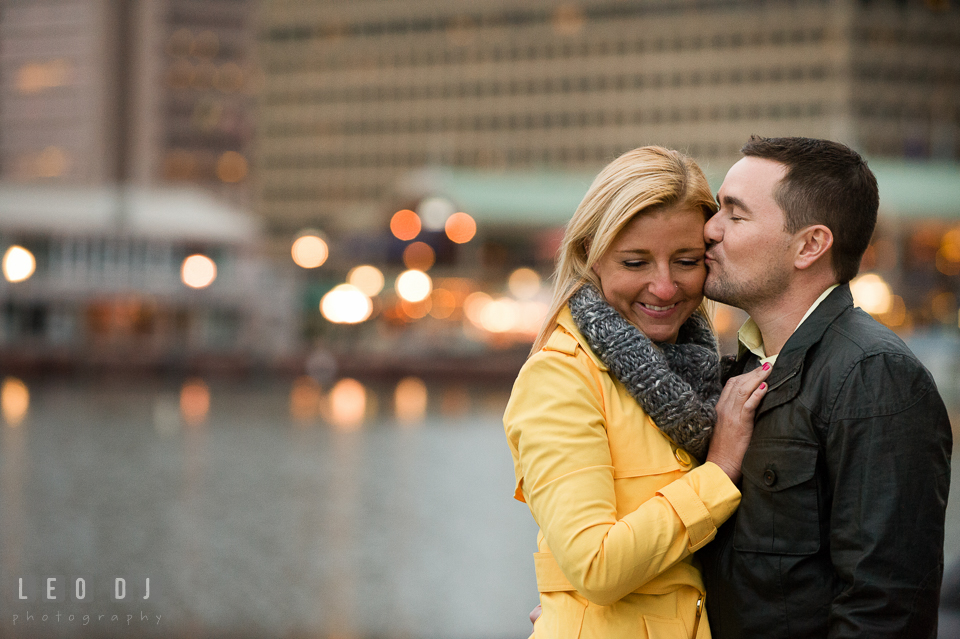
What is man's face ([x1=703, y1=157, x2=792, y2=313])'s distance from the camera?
2.34 meters

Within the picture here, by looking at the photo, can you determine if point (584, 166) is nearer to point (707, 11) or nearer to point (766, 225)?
point (707, 11)

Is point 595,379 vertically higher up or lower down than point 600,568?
higher up

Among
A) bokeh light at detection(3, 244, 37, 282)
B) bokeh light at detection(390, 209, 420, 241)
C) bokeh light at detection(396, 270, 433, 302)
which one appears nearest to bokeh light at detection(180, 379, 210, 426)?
bokeh light at detection(3, 244, 37, 282)

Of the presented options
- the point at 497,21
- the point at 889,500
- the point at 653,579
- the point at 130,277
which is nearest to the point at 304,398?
the point at 130,277

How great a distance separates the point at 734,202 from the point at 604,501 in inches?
33.2

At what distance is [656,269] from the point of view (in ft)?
7.78

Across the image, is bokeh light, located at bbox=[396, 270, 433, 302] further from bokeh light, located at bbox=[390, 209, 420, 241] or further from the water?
the water

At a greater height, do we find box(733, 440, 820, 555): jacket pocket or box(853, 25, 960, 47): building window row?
box(853, 25, 960, 47): building window row

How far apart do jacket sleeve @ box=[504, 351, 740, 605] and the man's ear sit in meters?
0.57

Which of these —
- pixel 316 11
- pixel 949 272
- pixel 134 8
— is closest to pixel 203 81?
pixel 134 8

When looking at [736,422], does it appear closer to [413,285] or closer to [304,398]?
[304,398]

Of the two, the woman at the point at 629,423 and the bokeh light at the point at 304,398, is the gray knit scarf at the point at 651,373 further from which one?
the bokeh light at the point at 304,398

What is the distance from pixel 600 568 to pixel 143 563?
7993 mm

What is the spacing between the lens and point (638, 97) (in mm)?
80250
